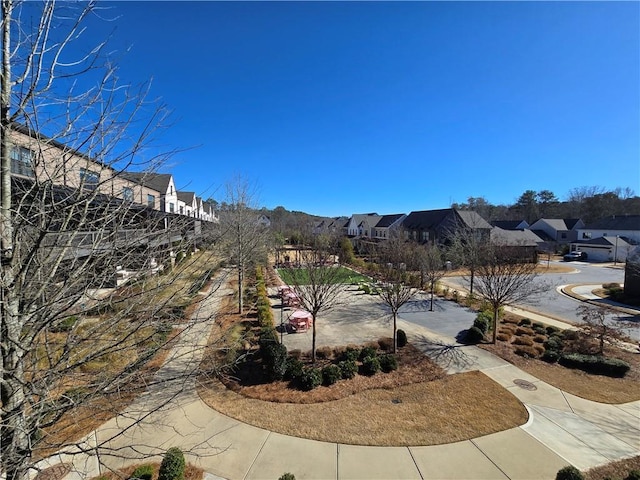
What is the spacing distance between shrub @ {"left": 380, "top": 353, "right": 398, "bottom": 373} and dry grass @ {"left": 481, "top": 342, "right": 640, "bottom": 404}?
14.1ft

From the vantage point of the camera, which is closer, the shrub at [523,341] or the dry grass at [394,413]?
the dry grass at [394,413]

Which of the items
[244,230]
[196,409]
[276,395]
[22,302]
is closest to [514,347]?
[276,395]

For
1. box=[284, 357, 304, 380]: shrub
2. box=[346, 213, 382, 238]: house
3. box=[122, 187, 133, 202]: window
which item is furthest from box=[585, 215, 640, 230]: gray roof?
box=[122, 187, 133, 202]: window

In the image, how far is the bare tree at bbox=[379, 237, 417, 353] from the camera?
1238 cm

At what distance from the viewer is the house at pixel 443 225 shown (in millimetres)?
38566

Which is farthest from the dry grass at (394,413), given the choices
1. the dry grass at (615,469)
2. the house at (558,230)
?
the house at (558,230)

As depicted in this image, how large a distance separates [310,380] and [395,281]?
587 centimetres

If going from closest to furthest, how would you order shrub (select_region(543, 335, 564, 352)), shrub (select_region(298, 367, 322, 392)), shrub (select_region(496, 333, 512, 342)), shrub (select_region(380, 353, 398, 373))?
shrub (select_region(298, 367, 322, 392)) → shrub (select_region(380, 353, 398, 373)) → shrub (select_region(543, 335, 564, 352)) → shrub (select_region(496, 333, 512, 342))

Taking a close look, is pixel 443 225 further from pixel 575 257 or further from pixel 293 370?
pixel 293 370

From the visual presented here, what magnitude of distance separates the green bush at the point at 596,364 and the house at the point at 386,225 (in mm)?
38962

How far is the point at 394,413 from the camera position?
779 cm

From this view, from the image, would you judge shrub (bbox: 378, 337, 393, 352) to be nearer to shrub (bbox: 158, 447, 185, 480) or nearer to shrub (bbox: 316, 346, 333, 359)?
shrub (bbox: 316, 346, 333, 359)

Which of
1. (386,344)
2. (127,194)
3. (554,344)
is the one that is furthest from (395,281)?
(127,194)

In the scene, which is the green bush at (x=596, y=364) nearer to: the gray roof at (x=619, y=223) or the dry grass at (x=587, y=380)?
the dry grass at (x=587, y=380)
